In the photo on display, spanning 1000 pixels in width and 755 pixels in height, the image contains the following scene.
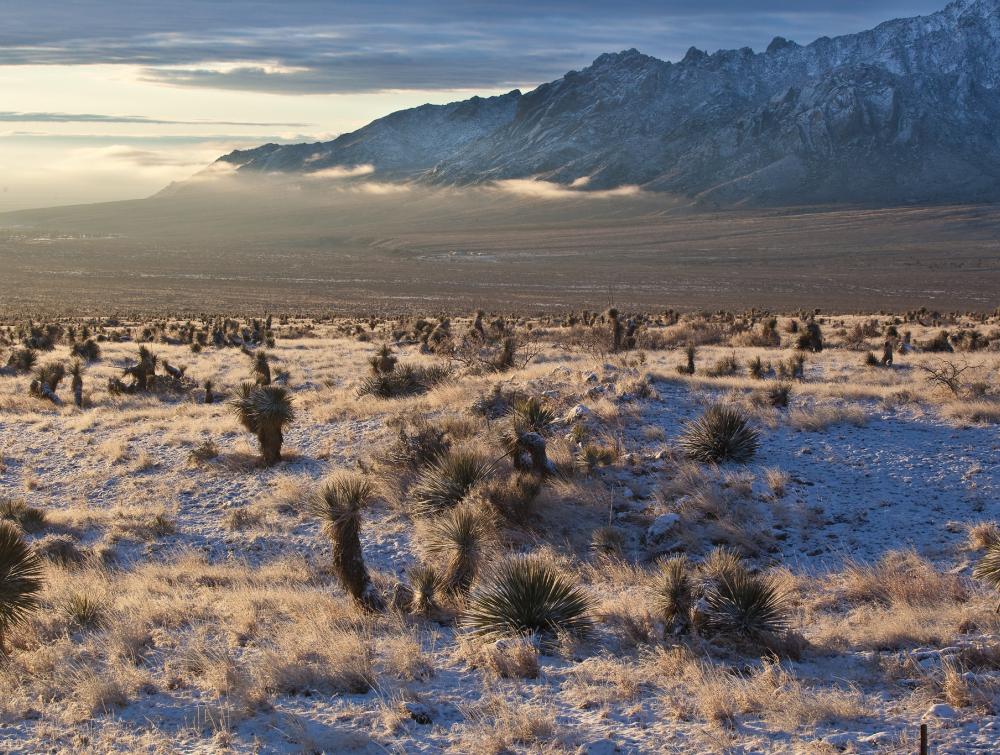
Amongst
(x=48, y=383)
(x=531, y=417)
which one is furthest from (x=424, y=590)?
(x=48, y=383)

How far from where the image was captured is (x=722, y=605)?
6910 millimetres

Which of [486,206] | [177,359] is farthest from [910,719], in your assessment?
[486,206]

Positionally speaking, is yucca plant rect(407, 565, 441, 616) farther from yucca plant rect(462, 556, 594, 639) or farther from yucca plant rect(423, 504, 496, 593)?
yucca plant rect(462, 556, 594, 639)

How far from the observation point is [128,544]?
10750mm

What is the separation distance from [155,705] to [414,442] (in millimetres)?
6727

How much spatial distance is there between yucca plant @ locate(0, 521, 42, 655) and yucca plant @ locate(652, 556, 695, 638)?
4836 millimetres

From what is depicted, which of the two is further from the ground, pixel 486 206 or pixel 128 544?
pixel 486 206

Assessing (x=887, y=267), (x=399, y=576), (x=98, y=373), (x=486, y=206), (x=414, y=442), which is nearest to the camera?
(x=399, y=576)

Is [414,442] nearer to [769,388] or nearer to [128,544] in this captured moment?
[128,544]

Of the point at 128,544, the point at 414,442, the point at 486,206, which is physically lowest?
the point at 128,544

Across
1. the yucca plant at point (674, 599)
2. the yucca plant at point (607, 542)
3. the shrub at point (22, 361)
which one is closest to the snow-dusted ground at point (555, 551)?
the yucca plant at point (607, 542)

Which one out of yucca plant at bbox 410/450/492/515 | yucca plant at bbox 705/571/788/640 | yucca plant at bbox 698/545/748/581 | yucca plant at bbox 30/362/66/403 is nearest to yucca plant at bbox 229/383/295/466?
yucca plant at bbox 410/450/492/515

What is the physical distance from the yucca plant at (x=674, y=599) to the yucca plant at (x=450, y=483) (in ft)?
11.3

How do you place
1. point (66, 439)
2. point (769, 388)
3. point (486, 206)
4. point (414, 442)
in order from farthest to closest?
point (486, 206) < point (66, 439) < point (769, 388) < point (414, 442)
